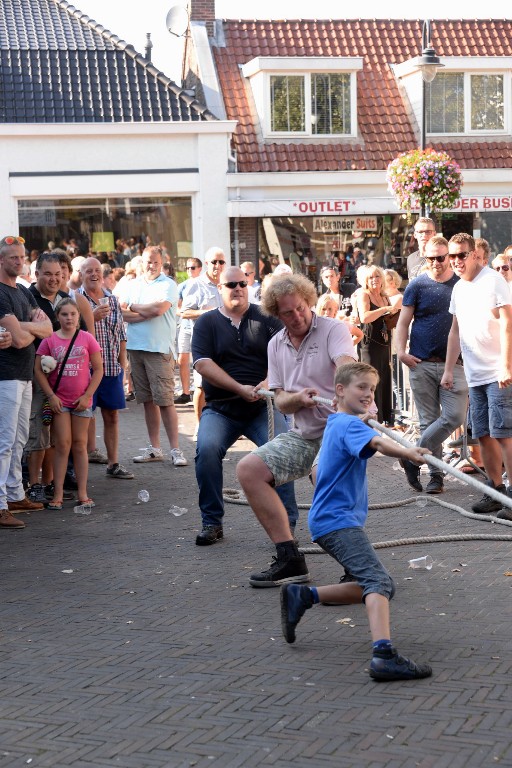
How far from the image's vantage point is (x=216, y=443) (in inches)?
314

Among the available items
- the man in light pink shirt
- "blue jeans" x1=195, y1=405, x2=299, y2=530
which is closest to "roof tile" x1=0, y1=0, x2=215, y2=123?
"blue jeans" x1=195, y1=405, x2=299, y2=530

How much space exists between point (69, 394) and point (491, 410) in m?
3.47

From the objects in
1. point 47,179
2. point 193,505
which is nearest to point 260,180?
point 47,179

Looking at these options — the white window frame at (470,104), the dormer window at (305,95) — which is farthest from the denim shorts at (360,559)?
the white window frame at (470,104)

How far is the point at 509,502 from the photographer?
4.52 m

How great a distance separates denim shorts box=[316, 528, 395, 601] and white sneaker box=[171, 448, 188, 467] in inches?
236

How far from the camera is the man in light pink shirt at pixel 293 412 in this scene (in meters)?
6.72

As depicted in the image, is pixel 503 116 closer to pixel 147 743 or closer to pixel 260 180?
pixel 260 180

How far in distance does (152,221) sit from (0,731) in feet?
73.1

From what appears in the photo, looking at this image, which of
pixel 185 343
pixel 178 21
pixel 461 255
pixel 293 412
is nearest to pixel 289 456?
pixel 293 412

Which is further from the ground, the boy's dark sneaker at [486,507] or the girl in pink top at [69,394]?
the girl in pink top at [69,394]

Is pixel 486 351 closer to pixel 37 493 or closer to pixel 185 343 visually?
pixel 37 493

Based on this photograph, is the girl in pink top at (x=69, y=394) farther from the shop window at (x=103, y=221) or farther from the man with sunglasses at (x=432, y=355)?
the shop window at (x=103, y=221)

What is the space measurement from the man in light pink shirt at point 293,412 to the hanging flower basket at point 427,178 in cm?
1489
